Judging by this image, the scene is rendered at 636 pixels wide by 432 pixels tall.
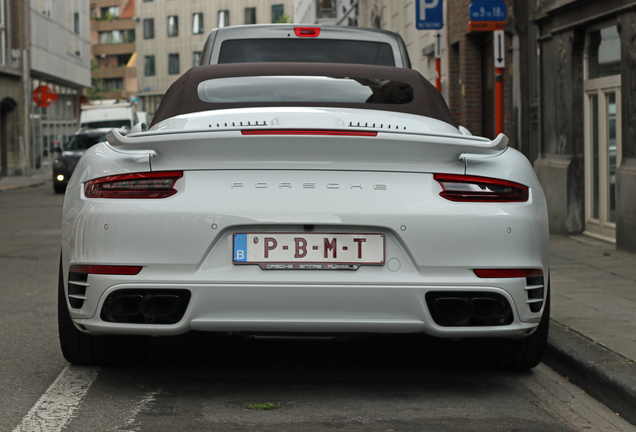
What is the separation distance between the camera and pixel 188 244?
4.06m

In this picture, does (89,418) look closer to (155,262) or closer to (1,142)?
(155,262)

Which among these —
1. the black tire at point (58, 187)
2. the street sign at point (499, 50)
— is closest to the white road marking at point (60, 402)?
the street sign at point (499, 50)

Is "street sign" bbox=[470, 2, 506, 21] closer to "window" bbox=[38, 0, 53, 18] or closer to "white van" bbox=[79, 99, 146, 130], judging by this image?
"white van" bbox=[79, 99, 146, 130]

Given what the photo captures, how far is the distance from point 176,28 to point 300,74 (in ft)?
241

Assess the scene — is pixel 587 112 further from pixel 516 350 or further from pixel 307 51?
pixel 516 350

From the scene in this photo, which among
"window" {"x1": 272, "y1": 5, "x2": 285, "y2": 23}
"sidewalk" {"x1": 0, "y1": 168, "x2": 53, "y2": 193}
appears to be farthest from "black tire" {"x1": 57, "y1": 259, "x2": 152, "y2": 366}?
"window" {"x1": 272, "y1": 5, "x2": 285, "y2": 23}

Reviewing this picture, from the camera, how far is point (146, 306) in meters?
4.13

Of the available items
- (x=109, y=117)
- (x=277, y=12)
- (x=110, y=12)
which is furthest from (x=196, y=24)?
(x=109, y=117)

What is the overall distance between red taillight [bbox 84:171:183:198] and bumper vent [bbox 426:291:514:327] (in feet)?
3.69

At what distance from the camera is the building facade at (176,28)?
7519cm

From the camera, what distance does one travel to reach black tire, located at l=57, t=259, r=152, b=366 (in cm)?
475

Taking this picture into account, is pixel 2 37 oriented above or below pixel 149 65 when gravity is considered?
below

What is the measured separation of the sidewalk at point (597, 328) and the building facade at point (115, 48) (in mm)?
87318

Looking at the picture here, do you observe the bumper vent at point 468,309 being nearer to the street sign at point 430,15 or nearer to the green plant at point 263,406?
the green plant at point 263,406
